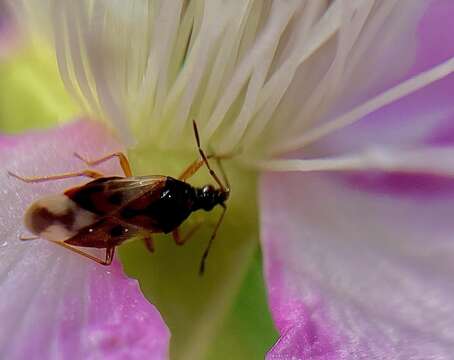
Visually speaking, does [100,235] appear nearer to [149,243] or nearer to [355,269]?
[149,243]

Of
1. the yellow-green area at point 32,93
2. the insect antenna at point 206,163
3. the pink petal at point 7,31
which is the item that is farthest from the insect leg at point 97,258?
the pink petal at point 7,31

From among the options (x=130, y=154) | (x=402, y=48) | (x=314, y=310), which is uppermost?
(x=402, y=48)

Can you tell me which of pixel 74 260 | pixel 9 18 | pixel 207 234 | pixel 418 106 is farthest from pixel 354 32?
pixel 9 18

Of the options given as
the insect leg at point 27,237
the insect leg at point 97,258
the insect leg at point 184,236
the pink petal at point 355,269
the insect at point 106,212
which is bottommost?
the pink petal at point 355,269

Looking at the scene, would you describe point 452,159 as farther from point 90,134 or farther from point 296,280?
point 90,134

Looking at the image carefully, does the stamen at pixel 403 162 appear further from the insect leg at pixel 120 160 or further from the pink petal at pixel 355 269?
the insect leg at pixel 120 160

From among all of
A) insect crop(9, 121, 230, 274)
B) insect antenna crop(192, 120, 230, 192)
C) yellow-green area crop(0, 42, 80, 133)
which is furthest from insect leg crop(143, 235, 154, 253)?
yellow-green area crop(0, 42, 80, 133)
